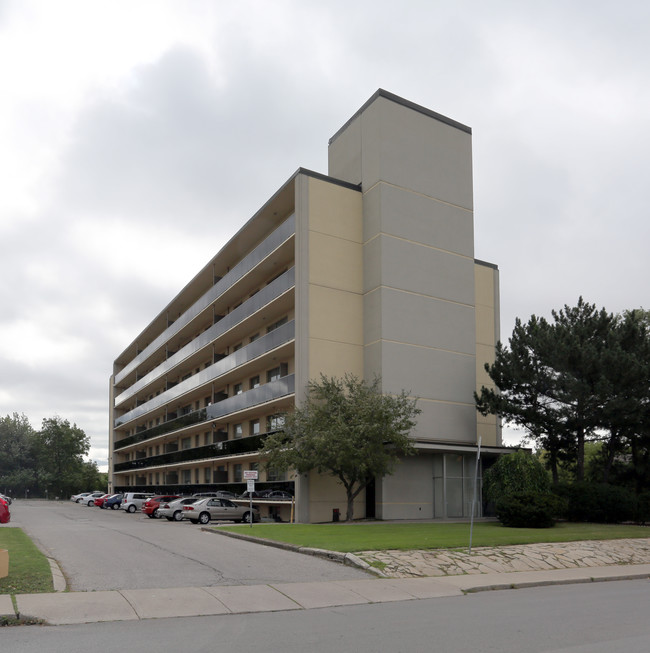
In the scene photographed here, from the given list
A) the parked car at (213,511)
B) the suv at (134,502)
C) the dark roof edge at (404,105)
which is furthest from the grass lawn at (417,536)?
the suv at (134,502)

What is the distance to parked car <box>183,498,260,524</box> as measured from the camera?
37.1 metres

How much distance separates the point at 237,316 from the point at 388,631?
36.6 m

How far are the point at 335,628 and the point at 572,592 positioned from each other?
6935mm

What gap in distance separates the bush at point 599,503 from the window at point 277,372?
16.5m

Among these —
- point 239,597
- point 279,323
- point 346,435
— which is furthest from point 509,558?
point 279,323

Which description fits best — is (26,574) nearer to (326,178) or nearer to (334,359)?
(334,359)

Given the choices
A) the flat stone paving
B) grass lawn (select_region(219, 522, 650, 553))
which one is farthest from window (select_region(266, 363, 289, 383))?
the flat stone paving

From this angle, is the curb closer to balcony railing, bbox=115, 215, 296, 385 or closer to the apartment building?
the apartment building

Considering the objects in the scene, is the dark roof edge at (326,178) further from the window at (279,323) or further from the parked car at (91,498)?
the parked car at (91,498)

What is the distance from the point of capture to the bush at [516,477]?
33.6m

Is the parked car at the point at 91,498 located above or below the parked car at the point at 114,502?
below

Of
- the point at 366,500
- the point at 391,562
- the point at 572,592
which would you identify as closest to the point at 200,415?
the point at 366,500

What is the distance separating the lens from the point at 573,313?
37531 millimetres

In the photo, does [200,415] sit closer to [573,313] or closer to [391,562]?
[573,313]
